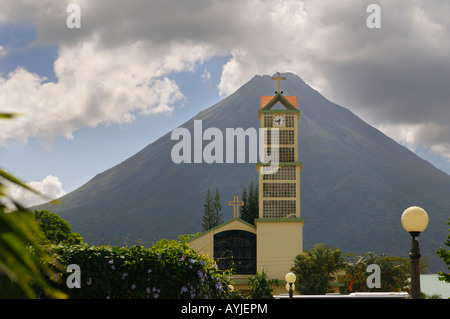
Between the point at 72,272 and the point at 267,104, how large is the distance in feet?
160

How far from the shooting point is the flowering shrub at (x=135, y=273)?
31.5ft

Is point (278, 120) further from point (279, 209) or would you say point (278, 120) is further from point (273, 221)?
point (273, 221)

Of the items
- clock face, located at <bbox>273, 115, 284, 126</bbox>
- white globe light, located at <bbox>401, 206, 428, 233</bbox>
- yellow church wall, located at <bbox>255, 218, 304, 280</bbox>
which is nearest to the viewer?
white globe light, located at <bbox>401, 206, 428, 233</bbox>

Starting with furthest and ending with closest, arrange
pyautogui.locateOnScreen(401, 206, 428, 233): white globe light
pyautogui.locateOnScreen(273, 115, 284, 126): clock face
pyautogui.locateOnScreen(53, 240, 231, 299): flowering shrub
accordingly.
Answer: pyautogui.locateOnScreen(273, 115, 284, 126): clock face < pyautogui.locateOnScreen(401, 206, 428, 233): white globe light < pyautogui.locateOnScreen(53, 240, 231, 299): flowering shrub

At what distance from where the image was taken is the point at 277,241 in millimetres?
55719

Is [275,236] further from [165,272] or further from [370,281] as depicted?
[165,272]

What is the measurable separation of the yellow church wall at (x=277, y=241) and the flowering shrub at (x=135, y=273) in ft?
151

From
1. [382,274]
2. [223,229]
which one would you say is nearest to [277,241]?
[223,229]

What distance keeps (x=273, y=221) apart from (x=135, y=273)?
46.7 m

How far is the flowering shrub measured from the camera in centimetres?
960

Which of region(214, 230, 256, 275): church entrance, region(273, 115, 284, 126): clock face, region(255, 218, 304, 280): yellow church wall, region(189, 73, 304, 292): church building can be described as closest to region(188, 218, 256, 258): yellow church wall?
region(189, 73, 304, 292): church building

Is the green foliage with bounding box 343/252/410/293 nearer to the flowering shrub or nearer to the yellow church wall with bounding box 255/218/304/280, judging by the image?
the yellow church wall with bounding box 255/218/304/280

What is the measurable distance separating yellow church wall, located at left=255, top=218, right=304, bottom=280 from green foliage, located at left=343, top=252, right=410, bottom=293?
768 centimetres
